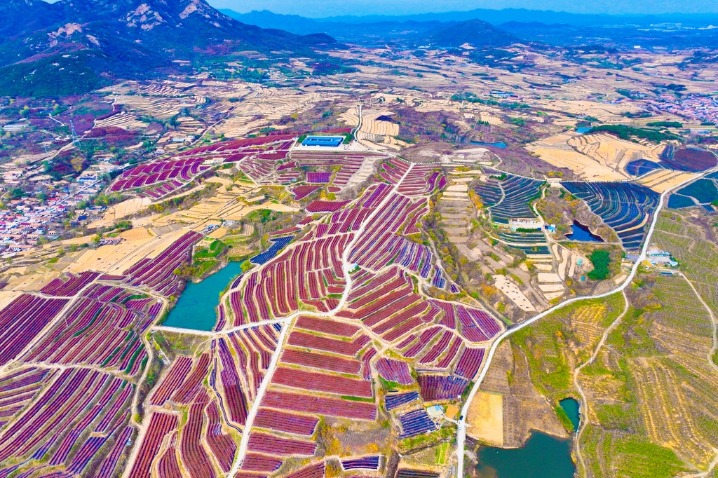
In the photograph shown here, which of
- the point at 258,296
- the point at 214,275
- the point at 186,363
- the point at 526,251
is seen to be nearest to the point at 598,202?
the point at 526,251

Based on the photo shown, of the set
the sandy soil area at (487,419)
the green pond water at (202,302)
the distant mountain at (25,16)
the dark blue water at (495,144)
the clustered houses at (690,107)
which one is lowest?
the clustered houses at (690,107)

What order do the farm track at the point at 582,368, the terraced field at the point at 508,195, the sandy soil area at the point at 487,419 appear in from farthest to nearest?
1. the terraced field at the point at 508,195
2. the sandy soil area at the point at 487,419
3. the farm track at the point at 582,368

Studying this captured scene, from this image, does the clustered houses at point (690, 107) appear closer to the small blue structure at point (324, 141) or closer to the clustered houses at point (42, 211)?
the small blue structure at point (324, 141)

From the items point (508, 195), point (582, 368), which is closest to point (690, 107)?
point (508, 195)

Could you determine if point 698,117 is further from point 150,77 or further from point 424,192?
point 150,77

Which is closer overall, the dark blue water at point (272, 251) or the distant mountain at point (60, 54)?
the dark blue water at point (272, 251)

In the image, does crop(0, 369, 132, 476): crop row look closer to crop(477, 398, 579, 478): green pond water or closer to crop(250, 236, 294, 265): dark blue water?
crop(250, 236, 294, 265): dark blue water

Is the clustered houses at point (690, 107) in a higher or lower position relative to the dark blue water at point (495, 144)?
lower

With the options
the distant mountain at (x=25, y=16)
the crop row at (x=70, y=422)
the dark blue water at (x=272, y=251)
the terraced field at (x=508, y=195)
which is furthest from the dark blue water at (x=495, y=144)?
the distant mountain at (x=25, y=16)

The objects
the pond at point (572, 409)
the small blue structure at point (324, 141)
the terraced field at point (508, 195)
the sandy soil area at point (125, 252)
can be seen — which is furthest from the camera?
the small blue structure at point (324, 141)
